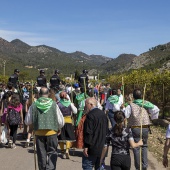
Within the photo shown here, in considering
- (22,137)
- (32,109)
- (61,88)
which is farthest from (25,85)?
(32,109)

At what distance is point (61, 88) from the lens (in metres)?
10.6

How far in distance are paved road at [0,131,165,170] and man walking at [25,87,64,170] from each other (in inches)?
62.7

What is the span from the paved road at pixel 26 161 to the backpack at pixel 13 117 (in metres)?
0.82

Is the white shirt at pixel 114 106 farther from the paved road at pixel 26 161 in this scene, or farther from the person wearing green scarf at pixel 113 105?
the paved road at pixel 26 161

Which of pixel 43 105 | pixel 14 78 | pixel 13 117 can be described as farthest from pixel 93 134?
Result: pixel 14 78

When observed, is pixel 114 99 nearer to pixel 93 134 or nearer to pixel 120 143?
pixel 93 134

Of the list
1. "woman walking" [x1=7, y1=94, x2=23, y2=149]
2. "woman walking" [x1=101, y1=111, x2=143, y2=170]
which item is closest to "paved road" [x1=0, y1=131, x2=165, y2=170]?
"woman walking" [x1=7, y1=94, x2=23, y2=149]

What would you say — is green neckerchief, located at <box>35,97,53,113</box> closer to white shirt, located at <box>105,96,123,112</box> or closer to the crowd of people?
the crowd of people

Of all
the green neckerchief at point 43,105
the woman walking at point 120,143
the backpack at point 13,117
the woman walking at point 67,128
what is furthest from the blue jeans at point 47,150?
the backpack at point 13,117

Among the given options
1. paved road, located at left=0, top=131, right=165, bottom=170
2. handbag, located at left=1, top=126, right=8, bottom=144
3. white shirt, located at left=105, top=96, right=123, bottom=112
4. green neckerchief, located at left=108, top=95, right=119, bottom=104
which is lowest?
paved road, located at left=0, top=131, right=165, bottom=170

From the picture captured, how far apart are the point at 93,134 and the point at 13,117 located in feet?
14.6

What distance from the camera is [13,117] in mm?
9734

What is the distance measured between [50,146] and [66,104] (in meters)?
2.40

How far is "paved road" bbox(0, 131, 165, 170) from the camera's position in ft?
27.1
